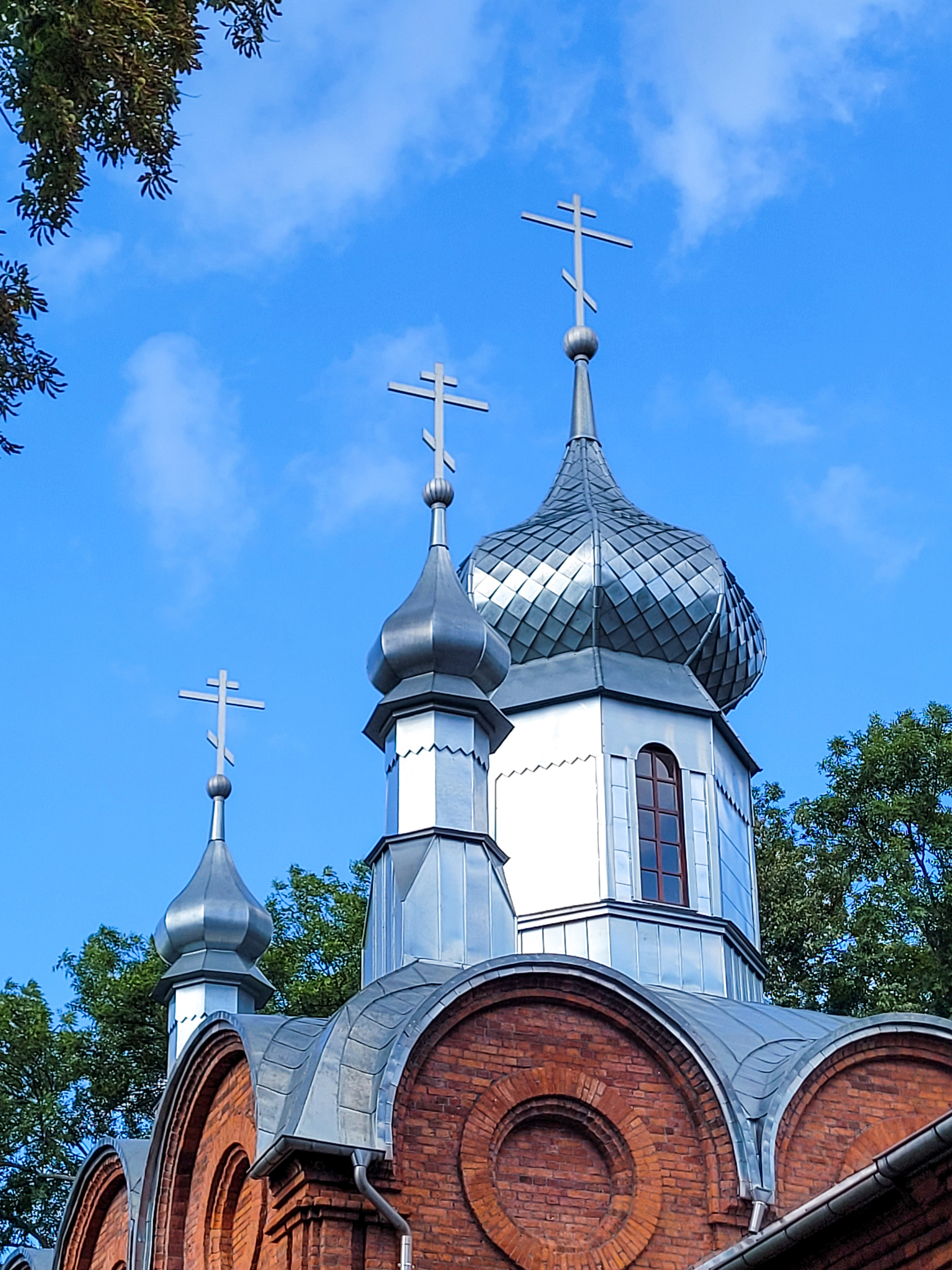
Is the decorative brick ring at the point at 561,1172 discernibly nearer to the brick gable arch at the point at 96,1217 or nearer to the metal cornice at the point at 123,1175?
the metal cornice at the point at 123,1175

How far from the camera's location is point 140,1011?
76.7 feet

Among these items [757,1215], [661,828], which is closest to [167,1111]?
[757,1215]

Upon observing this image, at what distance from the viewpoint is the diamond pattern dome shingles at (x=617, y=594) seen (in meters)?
16.0

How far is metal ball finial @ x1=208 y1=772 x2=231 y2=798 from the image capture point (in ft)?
61.8

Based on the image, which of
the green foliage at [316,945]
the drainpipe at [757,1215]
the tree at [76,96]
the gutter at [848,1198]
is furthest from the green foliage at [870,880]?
the tree at [76,96]

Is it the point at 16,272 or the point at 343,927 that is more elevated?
the point at 343,927

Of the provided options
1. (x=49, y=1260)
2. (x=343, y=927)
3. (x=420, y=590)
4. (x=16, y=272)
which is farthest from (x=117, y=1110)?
(x=16, y=272)

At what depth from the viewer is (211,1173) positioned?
13.1 metres

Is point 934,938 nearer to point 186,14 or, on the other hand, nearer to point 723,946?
point 723,946

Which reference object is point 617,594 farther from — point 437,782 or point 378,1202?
point 378,1202

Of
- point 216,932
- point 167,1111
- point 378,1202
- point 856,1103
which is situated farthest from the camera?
point 216,932

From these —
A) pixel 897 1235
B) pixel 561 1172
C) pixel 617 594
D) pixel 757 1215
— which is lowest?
pixel 897 1235

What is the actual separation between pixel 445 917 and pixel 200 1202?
91.0 inches

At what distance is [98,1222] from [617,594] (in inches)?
232
